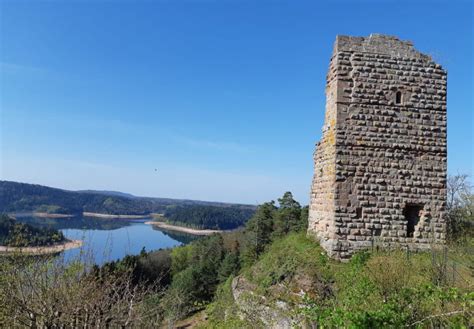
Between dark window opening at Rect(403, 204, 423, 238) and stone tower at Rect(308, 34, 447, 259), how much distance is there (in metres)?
0.02

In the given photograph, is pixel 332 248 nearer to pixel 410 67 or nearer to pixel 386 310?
pixel 386 310

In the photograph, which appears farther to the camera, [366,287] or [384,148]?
[384,148]

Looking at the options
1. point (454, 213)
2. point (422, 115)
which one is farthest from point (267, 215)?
point (422, 115)

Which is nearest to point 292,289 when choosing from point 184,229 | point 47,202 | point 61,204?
point 184,229

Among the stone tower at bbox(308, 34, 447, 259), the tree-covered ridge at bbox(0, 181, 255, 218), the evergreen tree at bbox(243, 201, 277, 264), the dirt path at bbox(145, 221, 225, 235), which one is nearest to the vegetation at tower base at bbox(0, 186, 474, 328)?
the stone tower at bbox(308, 34, 447, 259)

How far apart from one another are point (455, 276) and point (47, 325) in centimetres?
851

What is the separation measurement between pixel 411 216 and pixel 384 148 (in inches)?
74.4

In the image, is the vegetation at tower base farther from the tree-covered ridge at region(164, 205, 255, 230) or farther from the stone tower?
the tree-covered ridge at region(164, 205, 255, 230)

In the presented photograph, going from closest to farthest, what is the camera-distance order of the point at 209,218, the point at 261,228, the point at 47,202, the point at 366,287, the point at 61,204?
the point at 366,287, the point at 261,228, the point at 209,218, the point at 47,202, the point at 61,204

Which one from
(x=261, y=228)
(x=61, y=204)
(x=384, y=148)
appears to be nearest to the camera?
(x=384, y=148)

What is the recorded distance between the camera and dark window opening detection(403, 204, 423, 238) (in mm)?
9523

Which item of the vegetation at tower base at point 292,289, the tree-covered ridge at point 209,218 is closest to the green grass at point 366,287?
the vegetation at tower base at point 292,289

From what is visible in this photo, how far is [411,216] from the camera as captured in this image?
31.6 ft

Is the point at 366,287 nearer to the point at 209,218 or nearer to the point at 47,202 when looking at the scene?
the point at 209,218
